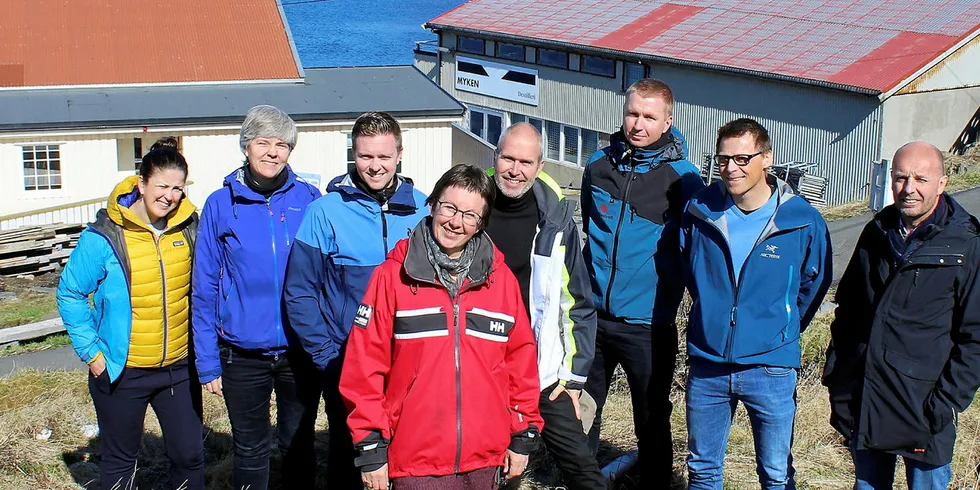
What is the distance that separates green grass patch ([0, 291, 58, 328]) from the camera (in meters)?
14.6

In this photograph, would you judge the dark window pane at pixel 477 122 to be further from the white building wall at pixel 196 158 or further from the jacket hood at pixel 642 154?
the jacket hood at pixel 642 154

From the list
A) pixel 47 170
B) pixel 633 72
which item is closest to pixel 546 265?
pixel 47 170

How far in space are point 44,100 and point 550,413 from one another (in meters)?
20.6

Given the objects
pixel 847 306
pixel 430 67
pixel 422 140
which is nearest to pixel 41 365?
pixel 847 306

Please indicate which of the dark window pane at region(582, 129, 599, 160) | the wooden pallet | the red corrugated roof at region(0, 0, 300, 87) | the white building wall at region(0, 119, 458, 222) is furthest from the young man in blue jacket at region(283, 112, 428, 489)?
the dark window pane at region(582, 129, 599, 160)

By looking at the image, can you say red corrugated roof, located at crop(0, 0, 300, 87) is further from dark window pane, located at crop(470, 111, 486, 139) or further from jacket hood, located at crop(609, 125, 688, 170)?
jacket hood, located at crop(609, 125, 688, 170)

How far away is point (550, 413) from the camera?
439 cm

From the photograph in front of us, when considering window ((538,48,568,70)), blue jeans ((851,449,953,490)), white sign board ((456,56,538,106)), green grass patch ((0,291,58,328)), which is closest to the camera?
blue jeans ((851,449,953,490))

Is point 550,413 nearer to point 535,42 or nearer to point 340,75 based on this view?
point 340,75

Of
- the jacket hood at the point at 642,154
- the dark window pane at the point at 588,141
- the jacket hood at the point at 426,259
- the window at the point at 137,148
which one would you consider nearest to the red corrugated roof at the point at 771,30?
the dark window pane at the point at 588,141

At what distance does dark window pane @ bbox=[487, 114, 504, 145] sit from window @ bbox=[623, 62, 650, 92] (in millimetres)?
6862

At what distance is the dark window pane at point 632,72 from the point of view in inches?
1323

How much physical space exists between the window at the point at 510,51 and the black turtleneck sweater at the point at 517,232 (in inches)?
1357

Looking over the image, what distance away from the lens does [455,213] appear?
364 centimetres
